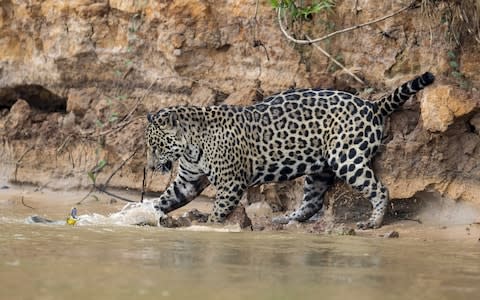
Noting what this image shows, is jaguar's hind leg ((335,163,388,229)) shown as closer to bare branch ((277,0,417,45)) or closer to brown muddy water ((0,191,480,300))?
brown muddy water ((0,191,480,300))

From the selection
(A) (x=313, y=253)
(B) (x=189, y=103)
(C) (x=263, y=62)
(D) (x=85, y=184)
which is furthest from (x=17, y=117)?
(A) (x=313, y=253)

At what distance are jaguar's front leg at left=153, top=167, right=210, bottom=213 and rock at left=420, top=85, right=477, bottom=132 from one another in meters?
2.33

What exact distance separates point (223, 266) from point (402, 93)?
12.1ft

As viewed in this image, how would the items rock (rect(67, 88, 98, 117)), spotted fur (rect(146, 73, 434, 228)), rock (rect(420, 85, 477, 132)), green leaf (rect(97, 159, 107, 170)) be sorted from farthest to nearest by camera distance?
rock (rect(67, 88, 98, 117)) → green leaf (rect(97, 159, 107, 170)) → spotted fur (rect(146, 73, 434, 228)) → rock (rect(420, 85, 477, 132))

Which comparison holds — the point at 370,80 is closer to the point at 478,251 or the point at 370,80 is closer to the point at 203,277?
the point at 478,251

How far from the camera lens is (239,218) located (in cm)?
899

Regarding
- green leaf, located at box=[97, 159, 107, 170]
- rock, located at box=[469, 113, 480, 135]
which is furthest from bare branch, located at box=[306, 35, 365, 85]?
green leaf, located at box=[97, 159, 107, 170]

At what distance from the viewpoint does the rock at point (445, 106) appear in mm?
8648

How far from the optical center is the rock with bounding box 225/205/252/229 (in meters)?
8.81

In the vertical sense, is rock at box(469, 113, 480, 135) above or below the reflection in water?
above

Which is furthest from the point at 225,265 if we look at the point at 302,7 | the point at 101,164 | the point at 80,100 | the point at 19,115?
the point at 19,115

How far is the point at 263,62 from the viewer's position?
10.4m

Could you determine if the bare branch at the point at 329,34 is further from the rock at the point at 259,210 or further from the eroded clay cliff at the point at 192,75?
the rock at the point at 259,210

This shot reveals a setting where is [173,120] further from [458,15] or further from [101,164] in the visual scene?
[458,15]
